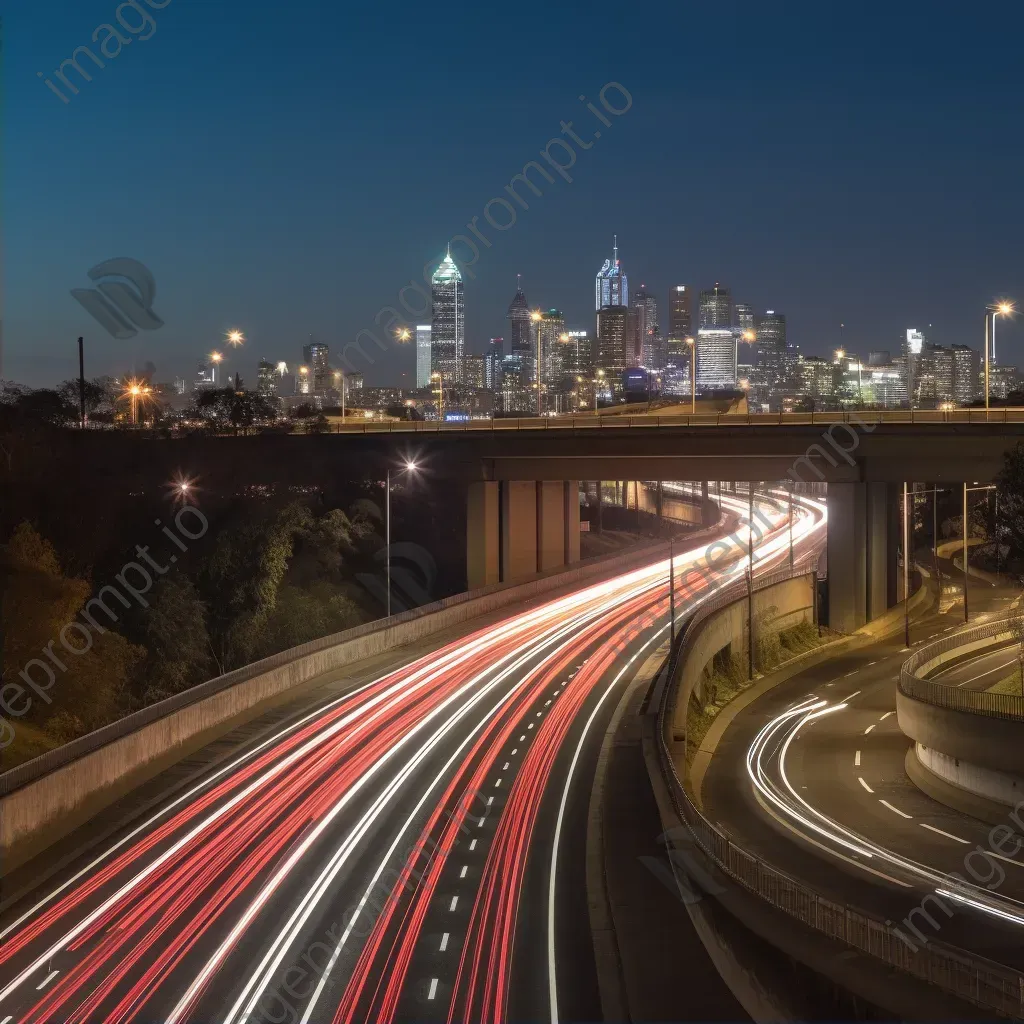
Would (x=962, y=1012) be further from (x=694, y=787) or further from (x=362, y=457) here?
(x=362, y=457)

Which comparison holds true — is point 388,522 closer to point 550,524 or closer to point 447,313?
point 550,524

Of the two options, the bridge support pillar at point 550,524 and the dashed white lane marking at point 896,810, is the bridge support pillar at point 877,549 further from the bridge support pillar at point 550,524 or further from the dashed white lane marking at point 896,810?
the dashed white lane marking at point 896,810

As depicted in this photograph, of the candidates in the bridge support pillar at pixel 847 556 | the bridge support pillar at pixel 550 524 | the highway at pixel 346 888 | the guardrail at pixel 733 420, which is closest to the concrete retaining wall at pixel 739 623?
the bridge support pillar at pixel 847 556

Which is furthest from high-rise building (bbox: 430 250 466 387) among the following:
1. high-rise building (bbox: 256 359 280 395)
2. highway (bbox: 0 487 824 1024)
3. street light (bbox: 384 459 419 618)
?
highway (bbox: 0 487 824 1024)

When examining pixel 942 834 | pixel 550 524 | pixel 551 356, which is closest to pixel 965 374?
pixel 551 356

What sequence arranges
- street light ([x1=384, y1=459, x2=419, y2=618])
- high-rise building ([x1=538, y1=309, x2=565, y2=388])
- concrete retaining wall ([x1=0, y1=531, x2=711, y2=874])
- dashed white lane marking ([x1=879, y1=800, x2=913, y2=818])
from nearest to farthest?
concrete retaining wall ([x1=0, y1=531, x2=711, y2=874]), dashed white lane marking ([x1=879, y1=800, x2=913, y2=818]), street light ([x1=384, y1=459, x2=419, y2=618]), high-rise building ([x1=538, y1=309, x2=565, y2=388])

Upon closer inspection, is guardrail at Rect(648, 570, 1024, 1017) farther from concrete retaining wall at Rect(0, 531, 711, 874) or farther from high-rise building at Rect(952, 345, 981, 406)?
high-rise building at Rect(952, 345, 981, 406)
